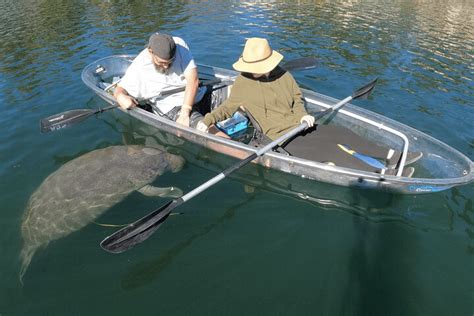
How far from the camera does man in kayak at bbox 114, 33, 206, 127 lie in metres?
6.23

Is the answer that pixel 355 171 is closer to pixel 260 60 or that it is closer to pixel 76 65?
pixel 260 60

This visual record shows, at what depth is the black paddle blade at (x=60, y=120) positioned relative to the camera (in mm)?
6445

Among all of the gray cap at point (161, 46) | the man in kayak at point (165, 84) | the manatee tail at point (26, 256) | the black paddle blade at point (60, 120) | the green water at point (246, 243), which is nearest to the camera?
the green water at point (246, 243)

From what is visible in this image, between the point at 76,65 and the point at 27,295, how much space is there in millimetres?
8626

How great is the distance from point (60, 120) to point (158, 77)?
208cm

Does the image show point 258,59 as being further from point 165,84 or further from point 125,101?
point 125,101

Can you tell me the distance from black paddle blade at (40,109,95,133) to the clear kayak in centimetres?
73

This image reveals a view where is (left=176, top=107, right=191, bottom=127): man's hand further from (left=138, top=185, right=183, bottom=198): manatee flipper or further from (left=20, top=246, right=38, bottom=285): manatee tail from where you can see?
(left=20, top=246, right=38, bottom=285): manatee tail

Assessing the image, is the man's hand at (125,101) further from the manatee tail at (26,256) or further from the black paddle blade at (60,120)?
the manatee tail at (26,256)

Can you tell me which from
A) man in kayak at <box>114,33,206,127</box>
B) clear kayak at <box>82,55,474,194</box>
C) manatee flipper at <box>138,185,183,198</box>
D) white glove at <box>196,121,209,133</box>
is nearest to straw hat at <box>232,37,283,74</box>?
white glove at <box>196,121,209,133</box>

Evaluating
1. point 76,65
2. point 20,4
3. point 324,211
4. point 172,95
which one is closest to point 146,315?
point 324,211

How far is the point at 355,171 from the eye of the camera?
15.7 ft

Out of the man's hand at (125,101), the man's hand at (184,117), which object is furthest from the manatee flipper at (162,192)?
the man's hand at (125,101)

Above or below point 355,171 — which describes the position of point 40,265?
below
